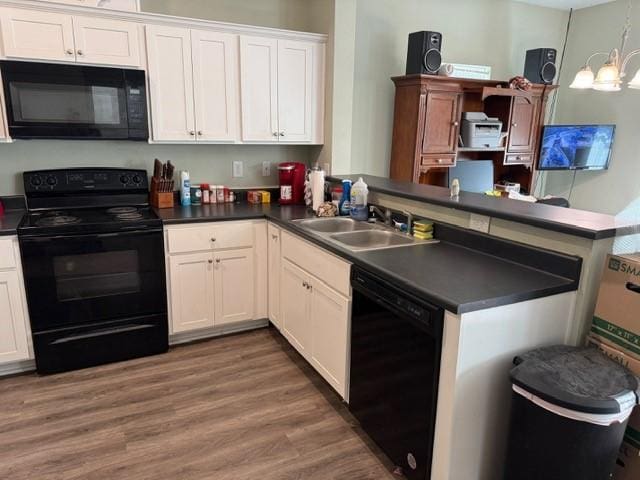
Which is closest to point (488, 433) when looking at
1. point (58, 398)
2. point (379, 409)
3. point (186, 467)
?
point (379, 409)

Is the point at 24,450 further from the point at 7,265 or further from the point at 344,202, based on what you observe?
the point at 344,202

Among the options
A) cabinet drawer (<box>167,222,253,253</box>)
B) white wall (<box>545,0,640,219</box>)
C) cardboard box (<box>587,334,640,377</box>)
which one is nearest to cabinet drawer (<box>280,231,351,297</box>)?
cabinet drawer (<box>167,222,253,253</box>)

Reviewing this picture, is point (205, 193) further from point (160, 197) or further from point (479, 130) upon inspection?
point (479, 130)

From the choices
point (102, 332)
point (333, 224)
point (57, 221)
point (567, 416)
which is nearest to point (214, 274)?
point (102, 332)

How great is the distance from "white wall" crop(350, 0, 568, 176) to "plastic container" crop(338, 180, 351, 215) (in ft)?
Result: 4.25

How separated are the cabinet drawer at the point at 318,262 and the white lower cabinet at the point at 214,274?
13.3 inches

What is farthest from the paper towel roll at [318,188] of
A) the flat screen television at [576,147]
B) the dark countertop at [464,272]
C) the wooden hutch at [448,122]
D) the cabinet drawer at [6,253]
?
the flat screen television at [576,147]

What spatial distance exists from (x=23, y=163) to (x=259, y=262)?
66.9 inches

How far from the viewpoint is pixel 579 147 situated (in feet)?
15.6

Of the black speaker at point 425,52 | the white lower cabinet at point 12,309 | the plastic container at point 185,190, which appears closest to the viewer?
the white lower cabinet at point 12,309

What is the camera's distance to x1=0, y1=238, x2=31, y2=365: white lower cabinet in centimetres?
248

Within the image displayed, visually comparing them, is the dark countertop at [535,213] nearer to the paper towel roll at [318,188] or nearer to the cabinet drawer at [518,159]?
the paper towel roll at [318,188]

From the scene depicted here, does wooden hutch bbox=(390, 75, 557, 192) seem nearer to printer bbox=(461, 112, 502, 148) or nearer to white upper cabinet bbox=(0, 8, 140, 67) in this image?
printer bbox=(461, 112, 502, 148)

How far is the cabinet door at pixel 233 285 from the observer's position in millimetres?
3041
